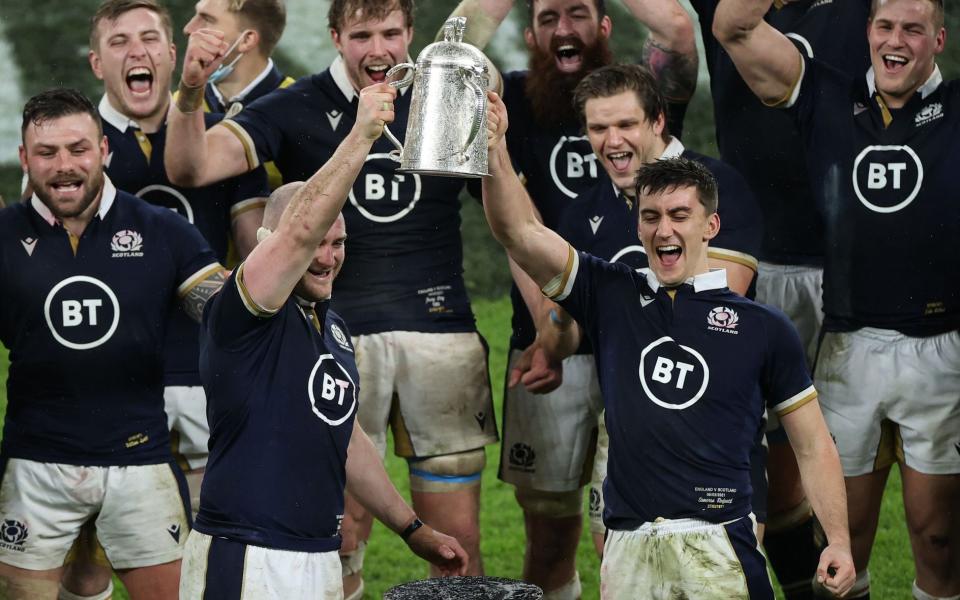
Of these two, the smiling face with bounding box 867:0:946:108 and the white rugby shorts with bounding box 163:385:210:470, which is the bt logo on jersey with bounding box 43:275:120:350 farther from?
the smiling face with bounding box 867:0:946:108

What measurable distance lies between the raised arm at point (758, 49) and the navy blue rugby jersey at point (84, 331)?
1.98 meters

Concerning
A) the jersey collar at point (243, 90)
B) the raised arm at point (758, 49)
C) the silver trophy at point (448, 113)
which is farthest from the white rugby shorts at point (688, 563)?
the jersey collar at point (243, 90)

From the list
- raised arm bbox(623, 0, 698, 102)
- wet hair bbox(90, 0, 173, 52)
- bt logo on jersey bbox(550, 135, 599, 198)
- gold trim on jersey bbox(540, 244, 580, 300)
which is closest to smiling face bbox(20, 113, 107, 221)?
wet hair bbox(90, 0, 173, 52)

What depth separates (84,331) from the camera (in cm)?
502

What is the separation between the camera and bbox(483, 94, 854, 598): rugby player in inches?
171

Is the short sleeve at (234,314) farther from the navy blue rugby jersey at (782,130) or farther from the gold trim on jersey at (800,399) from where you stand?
the navy blue rugby jersey at (782,130)

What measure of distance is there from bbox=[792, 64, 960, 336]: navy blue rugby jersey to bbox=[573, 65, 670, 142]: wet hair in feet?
2.06

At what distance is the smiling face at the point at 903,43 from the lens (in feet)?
17.5

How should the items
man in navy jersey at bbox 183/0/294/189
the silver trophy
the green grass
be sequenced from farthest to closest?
the green grass → man in navy jersey at bbox 183/0/294/189 → the silver trophy

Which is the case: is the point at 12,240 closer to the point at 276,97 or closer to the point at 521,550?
the point at 276,97

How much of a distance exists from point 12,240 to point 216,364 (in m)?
1.28

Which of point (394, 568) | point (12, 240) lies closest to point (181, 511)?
point (12, 240)

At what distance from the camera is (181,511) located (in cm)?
514

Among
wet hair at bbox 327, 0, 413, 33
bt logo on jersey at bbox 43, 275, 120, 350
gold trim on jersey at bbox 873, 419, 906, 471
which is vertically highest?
wet hair at bbox 327, 0, 413, 33
